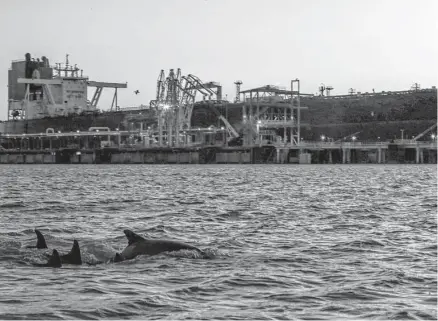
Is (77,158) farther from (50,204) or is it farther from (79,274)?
(79,274)

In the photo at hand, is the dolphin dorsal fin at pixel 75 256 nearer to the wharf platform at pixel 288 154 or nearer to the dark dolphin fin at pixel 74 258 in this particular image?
the dark dolphin fin at pixel 74 258

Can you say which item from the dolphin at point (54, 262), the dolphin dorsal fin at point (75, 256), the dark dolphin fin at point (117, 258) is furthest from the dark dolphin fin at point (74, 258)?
the dark dolphin fin at point (117, 258)

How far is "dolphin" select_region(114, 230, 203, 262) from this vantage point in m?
19.5

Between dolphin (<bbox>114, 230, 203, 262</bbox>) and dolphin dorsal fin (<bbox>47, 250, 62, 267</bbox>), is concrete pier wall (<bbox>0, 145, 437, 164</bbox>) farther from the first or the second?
dolphin dorsal fin (<bbox>47, 250, 62, 267</bbox>)

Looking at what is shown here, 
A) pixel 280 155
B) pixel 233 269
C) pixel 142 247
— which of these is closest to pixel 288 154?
pixel 280 155

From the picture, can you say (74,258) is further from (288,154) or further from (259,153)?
(259,153)

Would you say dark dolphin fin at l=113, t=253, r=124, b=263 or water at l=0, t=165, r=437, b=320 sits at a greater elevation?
dark dolphin fin at l=113, t=253, r=124, b=263

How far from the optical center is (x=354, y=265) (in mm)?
18859

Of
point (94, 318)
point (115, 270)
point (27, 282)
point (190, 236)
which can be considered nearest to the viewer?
point (94, 318)

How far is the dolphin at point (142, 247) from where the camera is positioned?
19469mm

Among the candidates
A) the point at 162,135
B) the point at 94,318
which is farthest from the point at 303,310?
the point at 162,135

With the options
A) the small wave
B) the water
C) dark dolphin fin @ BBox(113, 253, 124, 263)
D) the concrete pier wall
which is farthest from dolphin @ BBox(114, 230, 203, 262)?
the concrete pier wall

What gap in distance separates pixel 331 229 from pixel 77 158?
6921 inches

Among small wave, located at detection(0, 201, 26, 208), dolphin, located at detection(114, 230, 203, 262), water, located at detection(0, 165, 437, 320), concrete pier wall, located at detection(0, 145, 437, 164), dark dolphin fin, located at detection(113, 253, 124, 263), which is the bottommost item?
water, located at detection(0, 165, 437, 320)
